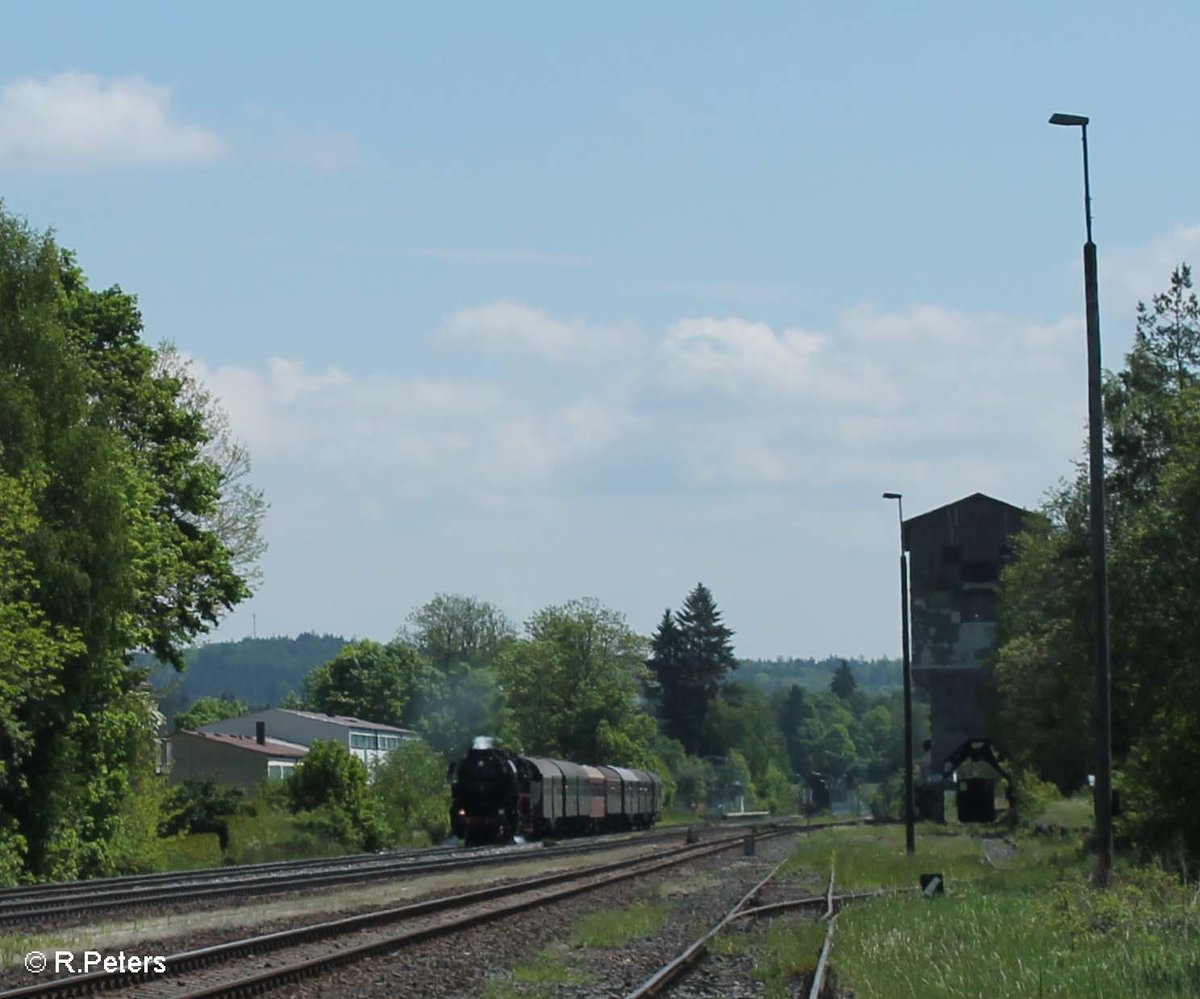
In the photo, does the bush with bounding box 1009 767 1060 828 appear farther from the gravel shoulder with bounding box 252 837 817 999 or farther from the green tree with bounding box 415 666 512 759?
the green tree with bounding box 415 666 512 759

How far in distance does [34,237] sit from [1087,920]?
3283 centimetres

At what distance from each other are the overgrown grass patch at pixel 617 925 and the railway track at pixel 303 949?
1.42 metres

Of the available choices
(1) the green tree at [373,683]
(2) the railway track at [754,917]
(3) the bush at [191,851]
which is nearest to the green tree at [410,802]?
(3) the bush at [191,851]

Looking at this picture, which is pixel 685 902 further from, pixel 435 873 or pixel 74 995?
pixel 74 995

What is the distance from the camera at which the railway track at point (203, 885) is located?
25.8 m

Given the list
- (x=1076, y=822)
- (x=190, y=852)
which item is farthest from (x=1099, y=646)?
(x=1076, y=822)

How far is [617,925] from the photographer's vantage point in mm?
24609

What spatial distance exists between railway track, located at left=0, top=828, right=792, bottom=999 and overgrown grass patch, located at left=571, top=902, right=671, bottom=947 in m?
1.42

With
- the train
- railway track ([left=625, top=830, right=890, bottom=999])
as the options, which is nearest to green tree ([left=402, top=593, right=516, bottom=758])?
the train

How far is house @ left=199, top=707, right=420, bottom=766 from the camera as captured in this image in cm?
13938

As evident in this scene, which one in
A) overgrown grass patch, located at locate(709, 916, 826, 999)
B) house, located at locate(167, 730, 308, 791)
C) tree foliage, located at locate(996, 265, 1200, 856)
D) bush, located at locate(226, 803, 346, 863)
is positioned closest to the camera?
overgrown grass patch, located at locate(709, 916, 826, 999)

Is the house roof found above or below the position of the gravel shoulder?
below

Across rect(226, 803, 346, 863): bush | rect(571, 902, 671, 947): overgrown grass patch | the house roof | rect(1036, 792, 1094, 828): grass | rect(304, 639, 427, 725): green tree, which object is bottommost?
rect(1036, 792, 1094, 828): grass

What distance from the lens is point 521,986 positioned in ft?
58.1
